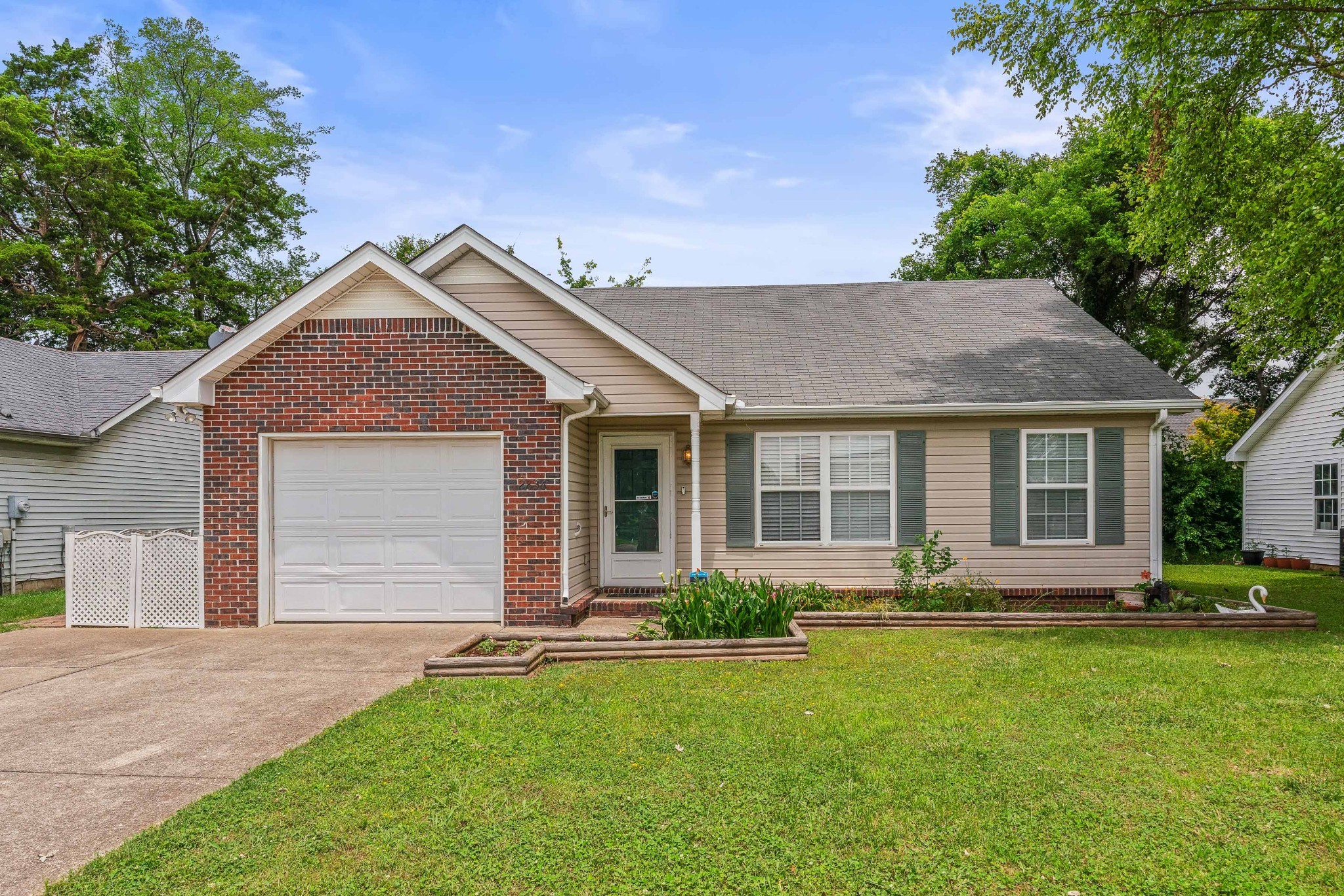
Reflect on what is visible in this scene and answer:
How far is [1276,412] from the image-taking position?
58.7 feet

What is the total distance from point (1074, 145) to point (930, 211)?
7.58 m

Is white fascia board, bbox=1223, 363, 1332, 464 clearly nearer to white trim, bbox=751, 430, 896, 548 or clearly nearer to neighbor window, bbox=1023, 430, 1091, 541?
neighbor window, bbox=1023, 430, 1091, 541

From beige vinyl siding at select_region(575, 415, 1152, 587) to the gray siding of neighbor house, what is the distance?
9436 millimetres

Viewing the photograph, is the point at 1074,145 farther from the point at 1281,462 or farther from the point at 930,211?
the point at 1281,462

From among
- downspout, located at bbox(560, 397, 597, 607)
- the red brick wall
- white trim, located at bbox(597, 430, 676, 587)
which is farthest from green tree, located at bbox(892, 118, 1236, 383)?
the red brick wall

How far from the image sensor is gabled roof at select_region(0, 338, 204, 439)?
14.3 meters

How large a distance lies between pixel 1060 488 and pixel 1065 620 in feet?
8.39

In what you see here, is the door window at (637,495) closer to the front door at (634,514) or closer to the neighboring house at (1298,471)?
the front door at (634,514)

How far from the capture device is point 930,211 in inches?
1276

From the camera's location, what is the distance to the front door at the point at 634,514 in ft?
36.5

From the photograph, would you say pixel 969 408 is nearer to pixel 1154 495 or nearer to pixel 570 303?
pixel 1154 495

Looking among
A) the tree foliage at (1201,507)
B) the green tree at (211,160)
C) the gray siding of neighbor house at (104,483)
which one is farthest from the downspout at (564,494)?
the green tree at (211,160)

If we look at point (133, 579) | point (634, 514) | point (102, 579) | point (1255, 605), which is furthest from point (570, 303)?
point (1255, 605)

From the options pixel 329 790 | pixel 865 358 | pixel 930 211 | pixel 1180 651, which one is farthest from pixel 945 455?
pixel 930 211
